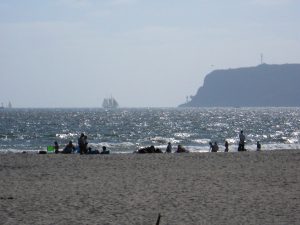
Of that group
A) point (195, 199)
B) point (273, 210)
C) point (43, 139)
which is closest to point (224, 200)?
point (195, 199)

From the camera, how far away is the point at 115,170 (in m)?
20.3

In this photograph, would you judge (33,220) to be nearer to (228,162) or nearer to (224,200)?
(224,200)

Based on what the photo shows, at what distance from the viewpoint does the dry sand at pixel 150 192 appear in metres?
11.5

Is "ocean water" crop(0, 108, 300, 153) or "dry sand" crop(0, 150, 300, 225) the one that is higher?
"dry sand" crop(0, 150, 300, 225)

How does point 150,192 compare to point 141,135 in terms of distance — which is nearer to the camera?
point 150,192

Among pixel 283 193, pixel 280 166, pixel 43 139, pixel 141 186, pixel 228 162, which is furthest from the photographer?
pixel 43 139

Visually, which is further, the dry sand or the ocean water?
the ocean water

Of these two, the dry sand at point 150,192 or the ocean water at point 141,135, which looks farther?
the ocean water at point 141,135

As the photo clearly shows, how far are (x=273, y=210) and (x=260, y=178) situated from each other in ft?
17.7

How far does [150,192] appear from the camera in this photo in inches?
576

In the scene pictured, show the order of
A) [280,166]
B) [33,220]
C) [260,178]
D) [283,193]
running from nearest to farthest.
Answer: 1. [33,220]
2. [283,193]
3. [260,178]
4. [280,166]

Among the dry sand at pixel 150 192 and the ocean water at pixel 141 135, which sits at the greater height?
the dry sand at pixel 150 192

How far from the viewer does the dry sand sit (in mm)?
11461

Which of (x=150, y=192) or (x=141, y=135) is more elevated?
(x=150, y=192)
